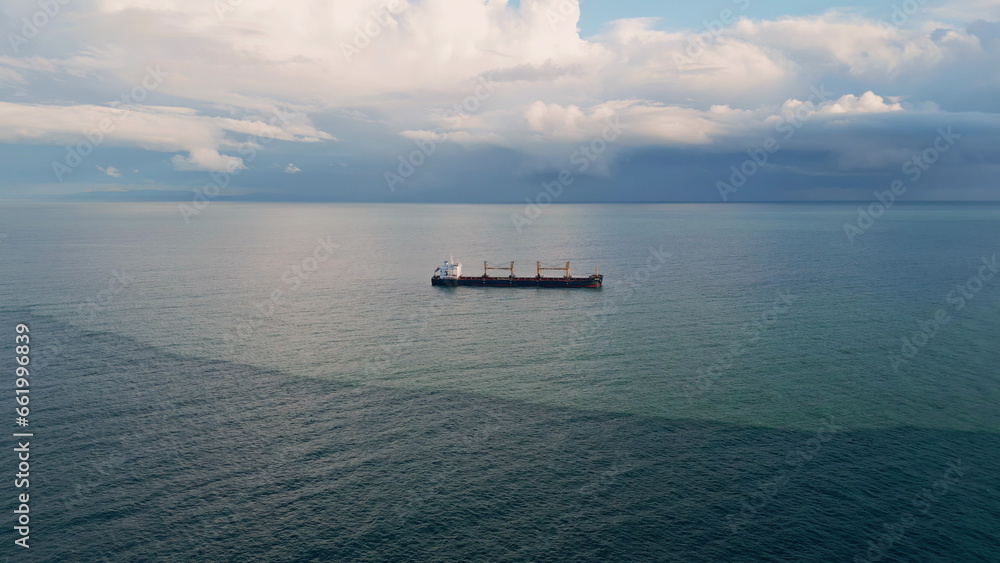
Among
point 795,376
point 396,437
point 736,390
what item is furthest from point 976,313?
point 396,437

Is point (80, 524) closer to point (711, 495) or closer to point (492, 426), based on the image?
point (492, 426)

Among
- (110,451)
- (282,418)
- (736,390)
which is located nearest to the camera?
(110,451)

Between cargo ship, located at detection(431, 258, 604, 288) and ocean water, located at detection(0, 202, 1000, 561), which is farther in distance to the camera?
cargo ship, located at detection(431, 258, 604, 288)

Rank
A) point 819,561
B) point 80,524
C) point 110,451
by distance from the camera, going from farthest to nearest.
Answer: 1. point 110,451
2. point 80,524
3. point 819,561

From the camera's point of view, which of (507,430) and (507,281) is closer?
(507,430)

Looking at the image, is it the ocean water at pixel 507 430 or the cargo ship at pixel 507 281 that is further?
the cargo ship at pixel 507 281

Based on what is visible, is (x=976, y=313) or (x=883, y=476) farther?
(x=976, y=313)

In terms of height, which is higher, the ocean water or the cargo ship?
the cargo ship

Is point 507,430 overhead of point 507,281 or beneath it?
beneath
